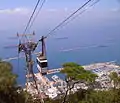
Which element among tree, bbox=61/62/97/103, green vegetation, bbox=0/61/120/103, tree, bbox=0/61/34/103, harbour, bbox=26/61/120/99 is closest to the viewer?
tree, bbox=0/61/34/103

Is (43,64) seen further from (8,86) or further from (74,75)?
(74,75)

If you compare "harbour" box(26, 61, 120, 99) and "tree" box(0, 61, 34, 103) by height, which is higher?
A: "tree" box(0, 61, 34, 103)

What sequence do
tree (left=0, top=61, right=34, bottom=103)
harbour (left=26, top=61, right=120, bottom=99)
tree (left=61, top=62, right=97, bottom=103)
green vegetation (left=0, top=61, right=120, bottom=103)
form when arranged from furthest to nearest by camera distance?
1. harbour (left=26, top=61, right=120, bottom=99)
2. tree (left=61, top=62, right=97, bottom=103)
3. green vegetation (left=0, top=61, right=120, bottom=103)
4. tree (left=0, top=61, right=34, bottom=103)

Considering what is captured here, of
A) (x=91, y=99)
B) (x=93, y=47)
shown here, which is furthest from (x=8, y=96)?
(x=93, y=47)

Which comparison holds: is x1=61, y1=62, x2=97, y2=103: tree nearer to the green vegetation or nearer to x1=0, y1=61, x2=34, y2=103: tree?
the green vegetation

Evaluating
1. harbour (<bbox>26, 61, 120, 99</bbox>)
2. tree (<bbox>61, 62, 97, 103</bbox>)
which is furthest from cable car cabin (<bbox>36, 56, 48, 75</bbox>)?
tree (<bbox>61, 62, 97, 103</bbox>)

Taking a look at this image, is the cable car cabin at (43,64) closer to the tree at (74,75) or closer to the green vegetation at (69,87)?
the green vegetation at (69,87)

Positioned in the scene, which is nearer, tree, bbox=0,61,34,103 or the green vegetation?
tree, bbox=0,61,34,103

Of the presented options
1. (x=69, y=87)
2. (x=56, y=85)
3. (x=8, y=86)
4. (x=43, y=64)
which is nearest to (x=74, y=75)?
(x=69, y=87)

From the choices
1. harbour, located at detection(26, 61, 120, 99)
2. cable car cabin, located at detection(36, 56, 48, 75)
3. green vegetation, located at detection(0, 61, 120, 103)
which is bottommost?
harbour, located at detection(26, 61, 120, 99)

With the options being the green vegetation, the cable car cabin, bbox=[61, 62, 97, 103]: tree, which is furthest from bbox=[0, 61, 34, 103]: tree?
bbox=[61, 62, 97, 103]: tree

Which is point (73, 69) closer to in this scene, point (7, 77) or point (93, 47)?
point (7, 77)
